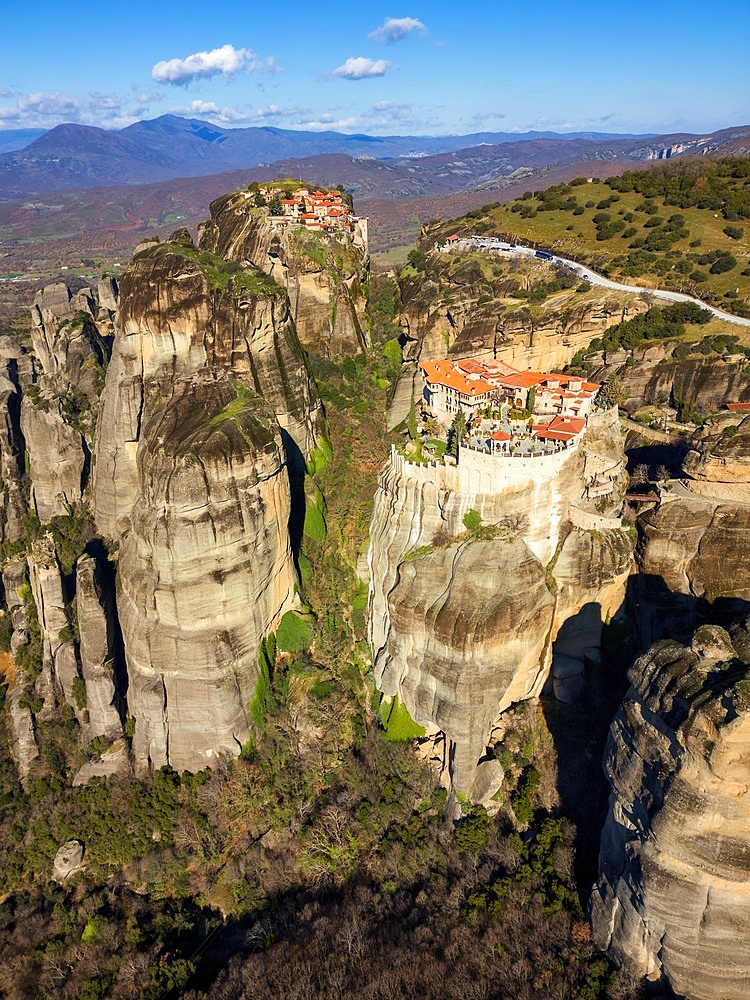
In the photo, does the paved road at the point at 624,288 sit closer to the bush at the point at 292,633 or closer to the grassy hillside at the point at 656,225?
the grassy hillside at the point at 656,225

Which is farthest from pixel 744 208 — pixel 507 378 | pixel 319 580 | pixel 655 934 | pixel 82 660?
pixel 82 660

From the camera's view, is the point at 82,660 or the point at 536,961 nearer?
the point at 536,961

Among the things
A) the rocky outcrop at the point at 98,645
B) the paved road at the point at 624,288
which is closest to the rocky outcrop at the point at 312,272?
the paved road at the point at 624,288

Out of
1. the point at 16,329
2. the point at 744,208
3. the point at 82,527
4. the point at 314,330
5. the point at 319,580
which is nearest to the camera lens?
the point at 319,580

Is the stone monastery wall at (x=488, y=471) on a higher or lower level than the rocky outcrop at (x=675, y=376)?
lower

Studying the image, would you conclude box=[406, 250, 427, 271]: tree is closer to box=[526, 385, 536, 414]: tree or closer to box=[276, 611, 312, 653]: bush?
box=[526, 385, 536, 414]: tree

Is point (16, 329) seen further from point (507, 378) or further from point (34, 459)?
point (507, 378)
